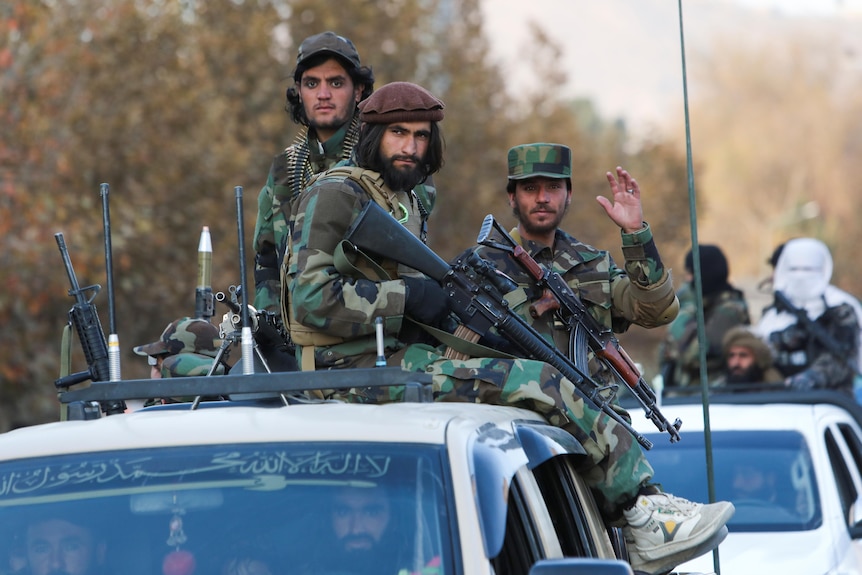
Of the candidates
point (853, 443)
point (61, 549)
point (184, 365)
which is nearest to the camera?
point (61, 549)

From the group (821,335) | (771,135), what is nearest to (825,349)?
(821,335)

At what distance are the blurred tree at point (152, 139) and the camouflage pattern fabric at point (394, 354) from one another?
7.92m

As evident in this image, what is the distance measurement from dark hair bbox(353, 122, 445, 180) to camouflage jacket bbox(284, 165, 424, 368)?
0.57 ft

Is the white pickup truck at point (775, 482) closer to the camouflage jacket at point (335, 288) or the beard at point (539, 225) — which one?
the beard at point (539, 225)

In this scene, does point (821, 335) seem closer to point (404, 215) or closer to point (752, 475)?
point (752, 475)

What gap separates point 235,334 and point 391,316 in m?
0.61

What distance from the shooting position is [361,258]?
4785 millimetres

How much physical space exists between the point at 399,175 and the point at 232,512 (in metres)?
1.82

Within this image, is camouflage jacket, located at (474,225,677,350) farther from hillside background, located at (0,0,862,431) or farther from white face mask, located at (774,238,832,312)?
white face mask, located at (774,238,832,312)

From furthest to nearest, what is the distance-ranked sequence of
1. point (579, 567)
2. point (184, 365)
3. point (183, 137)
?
point (183, 137), point (184, 365), point (579, 567)

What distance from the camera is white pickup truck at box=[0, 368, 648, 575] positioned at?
329cm

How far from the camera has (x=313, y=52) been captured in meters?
6.07

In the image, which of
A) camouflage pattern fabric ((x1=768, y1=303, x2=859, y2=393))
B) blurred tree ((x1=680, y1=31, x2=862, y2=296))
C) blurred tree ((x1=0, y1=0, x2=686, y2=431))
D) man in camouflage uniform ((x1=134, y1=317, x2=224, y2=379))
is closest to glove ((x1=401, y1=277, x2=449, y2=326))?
man in camouflage uniform ((x1=134, y1=317, x2=224, y2=379))

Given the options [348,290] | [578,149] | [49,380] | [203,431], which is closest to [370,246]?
[348,290]
